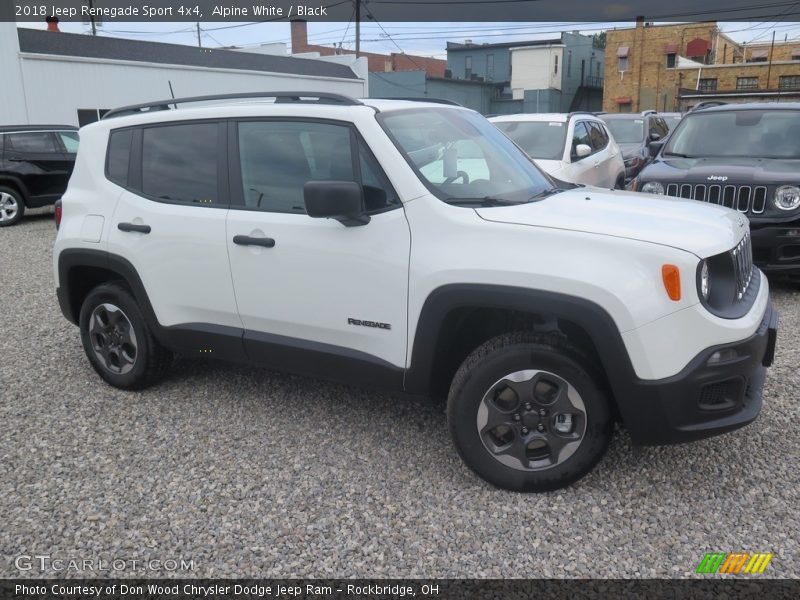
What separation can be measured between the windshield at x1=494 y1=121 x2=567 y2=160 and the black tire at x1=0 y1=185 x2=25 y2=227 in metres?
9.27

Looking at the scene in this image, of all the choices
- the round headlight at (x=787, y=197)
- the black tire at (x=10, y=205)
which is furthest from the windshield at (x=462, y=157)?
the black tire at (x=10, y=205)

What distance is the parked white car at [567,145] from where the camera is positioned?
878 cm

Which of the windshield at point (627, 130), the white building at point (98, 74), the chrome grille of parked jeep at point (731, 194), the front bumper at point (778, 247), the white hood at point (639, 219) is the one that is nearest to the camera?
the white hood at point (639, 219)

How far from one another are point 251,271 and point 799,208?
5.11 metres

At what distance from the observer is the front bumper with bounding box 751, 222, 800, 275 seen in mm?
6293

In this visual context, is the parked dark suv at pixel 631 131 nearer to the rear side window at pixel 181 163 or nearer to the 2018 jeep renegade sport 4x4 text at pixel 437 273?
the 2018 jeep renegade sport 4x4 text at pixel 437 273

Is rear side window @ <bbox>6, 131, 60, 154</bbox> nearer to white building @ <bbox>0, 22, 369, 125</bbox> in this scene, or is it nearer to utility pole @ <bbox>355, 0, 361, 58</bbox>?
white building @ <bbox>0, 22, 369, 125</bbox>

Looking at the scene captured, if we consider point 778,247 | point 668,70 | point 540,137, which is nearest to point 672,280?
point 778,247

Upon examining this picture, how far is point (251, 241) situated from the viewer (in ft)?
12.3

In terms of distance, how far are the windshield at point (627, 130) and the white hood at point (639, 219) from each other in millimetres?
10979

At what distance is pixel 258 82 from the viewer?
93.1 feet

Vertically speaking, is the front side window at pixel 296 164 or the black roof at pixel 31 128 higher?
the front side window at pixel 296 164

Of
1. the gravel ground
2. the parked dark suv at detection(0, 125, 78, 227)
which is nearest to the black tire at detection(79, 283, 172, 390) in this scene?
the gravel ground

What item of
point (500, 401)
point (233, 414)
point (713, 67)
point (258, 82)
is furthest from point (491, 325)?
point (713, 67)
